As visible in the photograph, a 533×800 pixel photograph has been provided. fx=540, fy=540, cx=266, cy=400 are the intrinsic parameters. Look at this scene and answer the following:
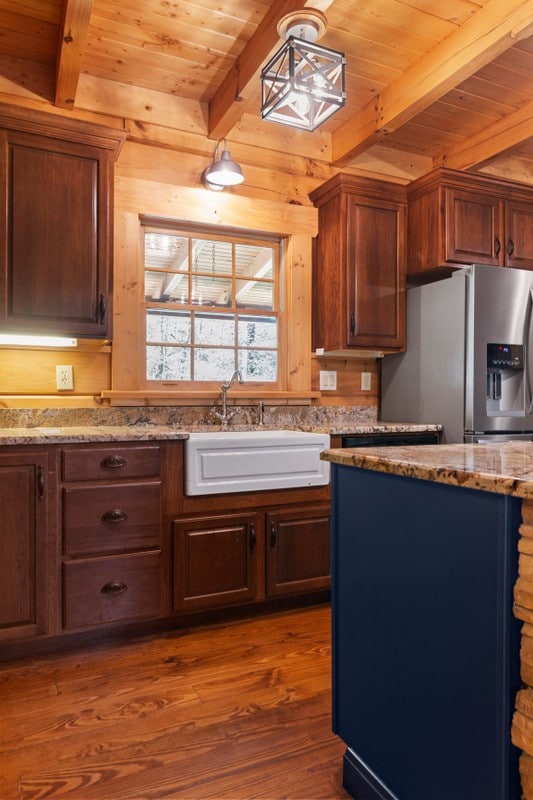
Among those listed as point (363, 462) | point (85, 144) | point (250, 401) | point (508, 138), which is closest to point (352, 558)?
point (363, 462)

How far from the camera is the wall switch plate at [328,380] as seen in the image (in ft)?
10.8

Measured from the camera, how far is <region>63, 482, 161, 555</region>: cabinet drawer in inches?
83.9

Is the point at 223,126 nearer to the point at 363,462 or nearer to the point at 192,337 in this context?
the point at 192,337

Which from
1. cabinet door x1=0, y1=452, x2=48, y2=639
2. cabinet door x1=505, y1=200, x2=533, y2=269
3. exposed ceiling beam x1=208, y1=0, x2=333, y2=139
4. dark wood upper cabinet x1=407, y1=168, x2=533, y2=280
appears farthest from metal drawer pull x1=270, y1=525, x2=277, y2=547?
cabinet door x1=505, y1=200, x2=533, y2=269

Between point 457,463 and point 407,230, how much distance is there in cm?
243

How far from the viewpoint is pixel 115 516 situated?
7.22 ft

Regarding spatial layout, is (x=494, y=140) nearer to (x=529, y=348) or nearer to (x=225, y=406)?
(x=529, y=348)

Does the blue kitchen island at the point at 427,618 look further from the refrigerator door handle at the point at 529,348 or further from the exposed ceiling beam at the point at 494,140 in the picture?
the exposed ceiling beam at the point at 494,140

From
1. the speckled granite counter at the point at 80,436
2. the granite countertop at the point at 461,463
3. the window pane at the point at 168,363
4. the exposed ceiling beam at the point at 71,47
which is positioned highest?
the exposed ceiling beam at the point at 71,47

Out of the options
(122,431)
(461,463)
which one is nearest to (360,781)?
(461,463)

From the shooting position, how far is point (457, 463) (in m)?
1.09

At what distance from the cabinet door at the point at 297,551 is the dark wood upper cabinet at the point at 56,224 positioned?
1197mm

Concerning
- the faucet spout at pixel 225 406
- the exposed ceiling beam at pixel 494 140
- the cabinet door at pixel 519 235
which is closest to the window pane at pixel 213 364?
the faucet spout at pixel 225 406

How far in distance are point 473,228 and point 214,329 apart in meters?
1.58
